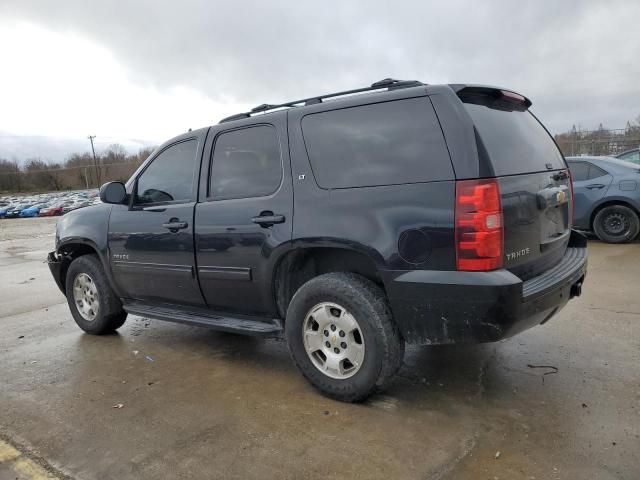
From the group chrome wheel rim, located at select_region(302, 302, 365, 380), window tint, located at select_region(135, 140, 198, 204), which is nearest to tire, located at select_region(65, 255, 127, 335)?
window tint, located at select_region(135, 140, 198, 204)

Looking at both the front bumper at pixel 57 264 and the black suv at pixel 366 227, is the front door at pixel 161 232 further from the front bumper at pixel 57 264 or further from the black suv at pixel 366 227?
the front bumper at pixel 57 264

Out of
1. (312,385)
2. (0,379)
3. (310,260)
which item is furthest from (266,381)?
(0,379)

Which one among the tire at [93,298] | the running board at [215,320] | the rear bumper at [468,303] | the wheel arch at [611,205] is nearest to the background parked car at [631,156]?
the wheel arch at [611,205]

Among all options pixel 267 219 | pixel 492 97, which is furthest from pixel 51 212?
pixel 492 97

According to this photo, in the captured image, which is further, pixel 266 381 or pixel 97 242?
pixel 97 242

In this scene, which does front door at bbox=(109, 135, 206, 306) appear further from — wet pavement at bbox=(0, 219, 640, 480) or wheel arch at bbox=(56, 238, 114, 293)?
wet pavement at bbox=(0, 219, 640, 480)

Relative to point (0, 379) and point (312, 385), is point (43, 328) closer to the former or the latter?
point (0, 379)

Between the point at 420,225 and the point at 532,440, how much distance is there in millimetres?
1311

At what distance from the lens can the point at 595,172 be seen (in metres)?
8.41

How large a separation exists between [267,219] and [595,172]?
7224 millimetres

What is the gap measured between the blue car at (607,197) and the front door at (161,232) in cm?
706

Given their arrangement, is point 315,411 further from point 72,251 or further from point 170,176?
point 72,251

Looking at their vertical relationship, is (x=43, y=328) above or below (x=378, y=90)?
below

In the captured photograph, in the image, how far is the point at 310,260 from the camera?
348cm
